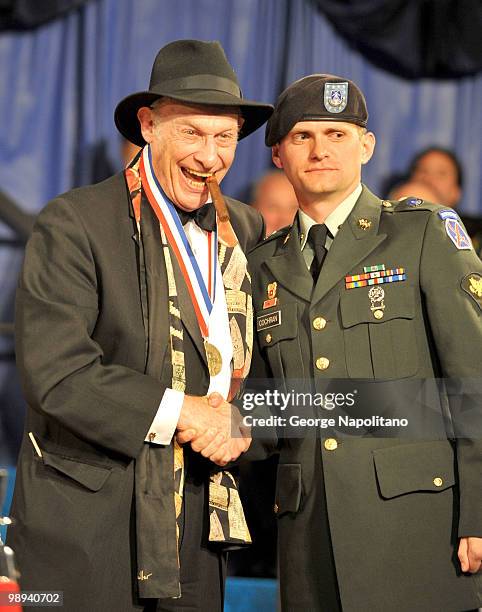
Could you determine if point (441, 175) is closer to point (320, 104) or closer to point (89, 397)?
point (320, 104)

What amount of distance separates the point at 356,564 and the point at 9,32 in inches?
144

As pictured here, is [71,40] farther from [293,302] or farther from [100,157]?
[293,302]

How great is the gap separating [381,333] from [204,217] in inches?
20.6

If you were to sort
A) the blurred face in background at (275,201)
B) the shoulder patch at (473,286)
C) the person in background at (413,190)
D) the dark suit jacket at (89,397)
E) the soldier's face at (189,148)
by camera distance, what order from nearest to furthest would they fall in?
the dark suit jacket at (89,397) → the shoulder patch at (473,286) → the soldier's face at (189,148) → the blurred face in background at (275,201) → the person in background at (413,190)

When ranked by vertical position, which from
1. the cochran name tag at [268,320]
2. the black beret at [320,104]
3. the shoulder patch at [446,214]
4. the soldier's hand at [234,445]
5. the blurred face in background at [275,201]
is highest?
the blurred face in background at [275,201]

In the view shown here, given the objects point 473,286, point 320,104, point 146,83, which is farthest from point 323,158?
point 146,83

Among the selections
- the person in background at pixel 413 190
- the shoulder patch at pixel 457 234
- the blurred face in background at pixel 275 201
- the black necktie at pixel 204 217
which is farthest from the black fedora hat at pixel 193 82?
the person in background at pixel 413 190

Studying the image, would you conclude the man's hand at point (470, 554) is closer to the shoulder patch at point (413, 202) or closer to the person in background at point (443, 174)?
the shoulder patch at point (413, 202)

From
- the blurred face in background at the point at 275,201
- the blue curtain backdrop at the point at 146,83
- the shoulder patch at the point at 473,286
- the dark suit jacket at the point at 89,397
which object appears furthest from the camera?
the blue curtain backdrop at the point at 146,83

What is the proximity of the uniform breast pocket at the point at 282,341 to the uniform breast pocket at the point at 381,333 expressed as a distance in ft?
0.42

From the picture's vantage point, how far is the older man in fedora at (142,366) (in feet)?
7.48

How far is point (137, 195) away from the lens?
8.22 ft

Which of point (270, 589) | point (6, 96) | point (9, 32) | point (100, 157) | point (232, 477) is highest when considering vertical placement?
point (9, 32)

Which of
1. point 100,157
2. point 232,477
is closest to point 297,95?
point 232,477
